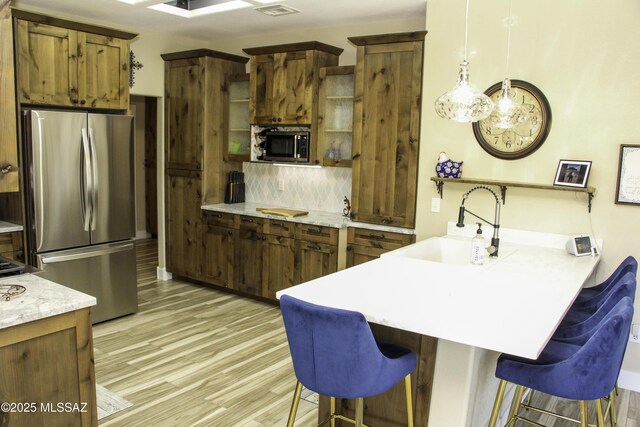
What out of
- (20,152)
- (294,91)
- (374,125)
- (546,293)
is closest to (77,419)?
(546,293)

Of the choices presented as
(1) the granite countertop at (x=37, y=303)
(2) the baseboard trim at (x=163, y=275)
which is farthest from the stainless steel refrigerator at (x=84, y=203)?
(1) the granite countertop at (x=37, y=303)

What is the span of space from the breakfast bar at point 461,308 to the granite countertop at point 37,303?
926mm

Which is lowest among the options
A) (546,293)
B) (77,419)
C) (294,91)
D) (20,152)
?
(77,419)

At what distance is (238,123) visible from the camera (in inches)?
223

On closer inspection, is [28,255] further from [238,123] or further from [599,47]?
[599,47]

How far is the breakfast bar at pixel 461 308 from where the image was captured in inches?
78.5

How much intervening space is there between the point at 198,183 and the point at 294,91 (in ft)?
4.91

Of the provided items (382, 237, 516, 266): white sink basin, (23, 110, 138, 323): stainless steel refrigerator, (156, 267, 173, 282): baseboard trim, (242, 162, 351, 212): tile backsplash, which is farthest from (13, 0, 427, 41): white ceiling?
(156, 267, 173, 282): baseboard trim

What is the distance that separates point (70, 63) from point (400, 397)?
3.69 meters

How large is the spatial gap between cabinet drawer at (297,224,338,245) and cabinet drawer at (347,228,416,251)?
139 mm

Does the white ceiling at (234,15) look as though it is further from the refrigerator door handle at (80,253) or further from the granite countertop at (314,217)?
the refrigerator door handle at (80,253)

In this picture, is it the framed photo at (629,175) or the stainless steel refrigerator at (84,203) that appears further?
the stainless steel refrigerator at (84,203)

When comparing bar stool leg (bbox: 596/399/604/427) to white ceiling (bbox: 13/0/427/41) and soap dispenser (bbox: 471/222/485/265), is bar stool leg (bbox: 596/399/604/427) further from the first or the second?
white ceiling (bbox: 13/0/427/41)

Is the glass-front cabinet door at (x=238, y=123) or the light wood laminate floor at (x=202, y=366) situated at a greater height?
the glass-front cabinet door at (x=238, y=123)
